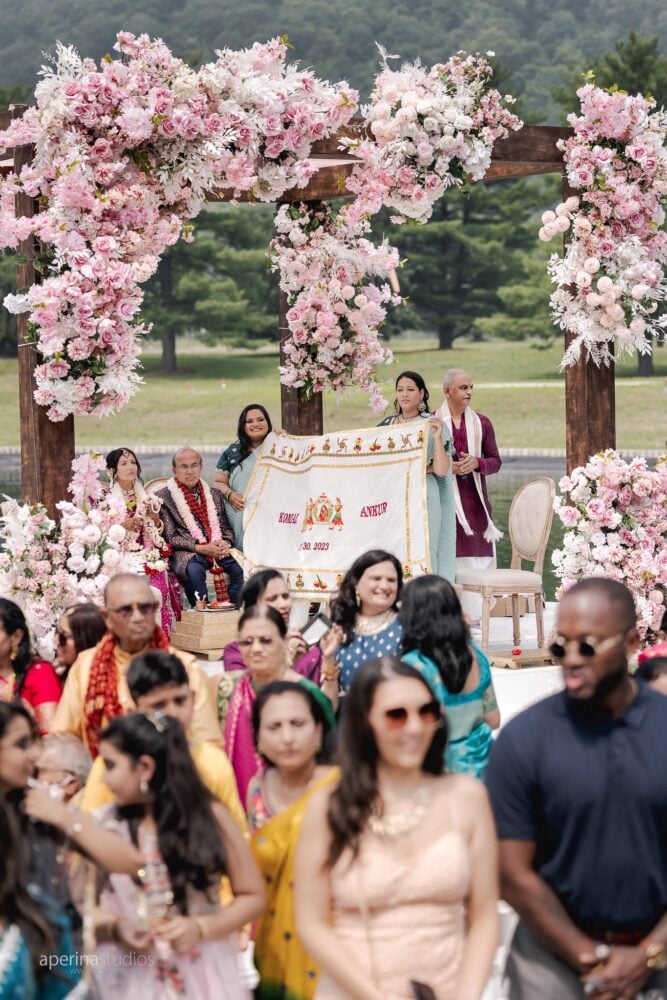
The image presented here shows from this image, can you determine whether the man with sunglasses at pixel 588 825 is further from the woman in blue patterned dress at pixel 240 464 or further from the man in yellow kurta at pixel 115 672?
the woman in blue patterned dress at pixel 240 464

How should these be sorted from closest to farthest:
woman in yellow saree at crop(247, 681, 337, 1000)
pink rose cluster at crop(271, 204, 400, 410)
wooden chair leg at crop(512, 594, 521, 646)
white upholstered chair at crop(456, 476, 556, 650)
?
woman in yellow saree at crop(247, 681, 337, 1000)
white upholstered chair at crop(456, 476, 556, 650)
wooden chair leg at crop(512, 594, 521, 646)
pink rose cluster at crop(271, 204, 400, 410)

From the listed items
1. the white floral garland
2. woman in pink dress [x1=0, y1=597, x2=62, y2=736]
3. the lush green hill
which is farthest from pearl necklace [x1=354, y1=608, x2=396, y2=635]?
the lush green hill

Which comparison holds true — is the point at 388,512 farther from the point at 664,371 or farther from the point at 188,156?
the point at 664,371

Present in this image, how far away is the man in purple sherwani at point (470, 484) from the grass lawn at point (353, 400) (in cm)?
2718

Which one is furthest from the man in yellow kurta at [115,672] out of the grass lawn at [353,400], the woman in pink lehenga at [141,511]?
the grass lawn at [353,400]

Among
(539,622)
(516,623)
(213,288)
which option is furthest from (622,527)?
(213,288)

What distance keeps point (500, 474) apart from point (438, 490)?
937 inches

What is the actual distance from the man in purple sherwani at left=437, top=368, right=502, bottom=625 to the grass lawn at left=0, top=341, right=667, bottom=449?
27183mm

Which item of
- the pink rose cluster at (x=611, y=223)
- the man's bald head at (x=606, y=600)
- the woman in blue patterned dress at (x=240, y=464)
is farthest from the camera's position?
the woman in blue patterned dress at (x=240, y=464)

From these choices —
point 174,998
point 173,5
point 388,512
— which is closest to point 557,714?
point 174,998

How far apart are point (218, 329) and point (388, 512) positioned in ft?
124

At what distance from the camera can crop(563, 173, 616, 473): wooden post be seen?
10.3 m

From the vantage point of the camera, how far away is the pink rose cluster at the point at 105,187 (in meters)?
8.81

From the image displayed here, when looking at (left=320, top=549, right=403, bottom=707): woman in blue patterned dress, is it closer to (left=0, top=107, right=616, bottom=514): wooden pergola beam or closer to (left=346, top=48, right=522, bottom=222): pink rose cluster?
(left=0, top=107, right=616, bottom=514): wooden pergola beam
